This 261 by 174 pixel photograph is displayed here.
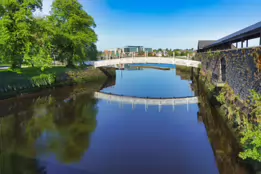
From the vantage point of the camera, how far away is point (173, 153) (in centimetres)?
983

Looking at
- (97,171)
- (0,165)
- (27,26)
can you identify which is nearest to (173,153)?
(97,171)

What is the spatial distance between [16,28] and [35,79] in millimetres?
4948

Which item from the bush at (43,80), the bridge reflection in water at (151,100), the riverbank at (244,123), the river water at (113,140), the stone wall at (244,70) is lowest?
the river water at (113,140)

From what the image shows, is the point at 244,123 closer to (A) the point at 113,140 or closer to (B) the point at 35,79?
(A) the point at 113,140

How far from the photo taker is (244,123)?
946 cm

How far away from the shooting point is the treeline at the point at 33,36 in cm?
2034

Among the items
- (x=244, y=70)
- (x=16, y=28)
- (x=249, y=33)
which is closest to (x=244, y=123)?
(x=244, y=70)

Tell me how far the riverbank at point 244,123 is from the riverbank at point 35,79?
16.2m

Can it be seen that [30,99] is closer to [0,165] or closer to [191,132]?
[0,165]

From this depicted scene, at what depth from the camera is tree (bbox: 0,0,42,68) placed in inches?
786

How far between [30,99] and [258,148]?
18.1 metres

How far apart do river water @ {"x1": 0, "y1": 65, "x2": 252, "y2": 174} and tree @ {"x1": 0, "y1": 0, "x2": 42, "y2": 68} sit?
4.65m

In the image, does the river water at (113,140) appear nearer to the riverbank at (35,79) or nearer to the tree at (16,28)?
the riverbank at (35,79)

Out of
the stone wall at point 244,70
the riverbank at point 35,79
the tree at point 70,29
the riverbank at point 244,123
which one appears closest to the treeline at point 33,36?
the tree at point 70,29
